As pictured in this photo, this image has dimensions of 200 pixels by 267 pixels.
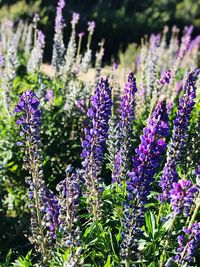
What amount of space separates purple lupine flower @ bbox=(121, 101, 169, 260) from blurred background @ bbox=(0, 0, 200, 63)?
41.6 ft

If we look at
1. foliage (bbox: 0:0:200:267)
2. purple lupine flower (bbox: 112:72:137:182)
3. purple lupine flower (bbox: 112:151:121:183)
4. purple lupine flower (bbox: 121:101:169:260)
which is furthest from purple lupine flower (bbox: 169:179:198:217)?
purple lupine flower (bbox: 112:151:121:183)

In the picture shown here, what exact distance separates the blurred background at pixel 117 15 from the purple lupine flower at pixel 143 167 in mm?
12678

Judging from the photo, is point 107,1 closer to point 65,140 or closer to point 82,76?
point 82,76

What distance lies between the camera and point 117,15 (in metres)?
18.7

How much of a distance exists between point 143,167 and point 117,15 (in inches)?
659

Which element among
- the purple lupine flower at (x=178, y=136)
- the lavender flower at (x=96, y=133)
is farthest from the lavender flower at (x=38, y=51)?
the purple lupine flower at (x=178, y=136)

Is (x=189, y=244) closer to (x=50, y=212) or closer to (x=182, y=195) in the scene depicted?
(x=182, y=195)

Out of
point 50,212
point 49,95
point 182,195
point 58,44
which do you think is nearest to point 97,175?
point 50,212

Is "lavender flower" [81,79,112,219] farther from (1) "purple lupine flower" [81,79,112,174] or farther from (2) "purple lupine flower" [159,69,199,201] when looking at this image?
(2) "purple lupine flower" [159,69,199,201]

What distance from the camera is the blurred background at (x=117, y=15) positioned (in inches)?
647

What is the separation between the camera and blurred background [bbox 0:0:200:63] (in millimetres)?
16422

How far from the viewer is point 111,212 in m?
3.93

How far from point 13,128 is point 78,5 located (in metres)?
14.1

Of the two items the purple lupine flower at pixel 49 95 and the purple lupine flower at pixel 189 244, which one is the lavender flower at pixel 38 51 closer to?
the purple lupine flower at pixel 49 95
